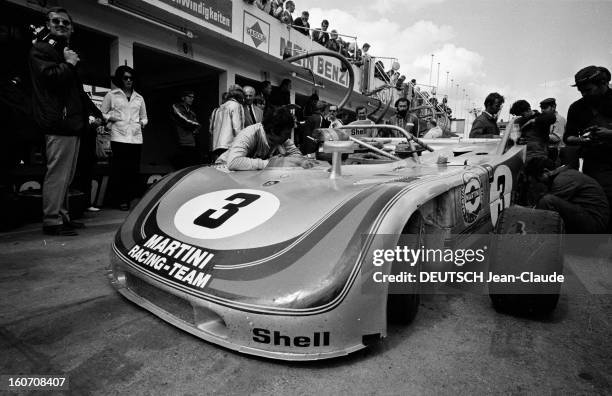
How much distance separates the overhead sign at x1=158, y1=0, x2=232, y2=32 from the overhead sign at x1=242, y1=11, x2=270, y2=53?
47 centimetres

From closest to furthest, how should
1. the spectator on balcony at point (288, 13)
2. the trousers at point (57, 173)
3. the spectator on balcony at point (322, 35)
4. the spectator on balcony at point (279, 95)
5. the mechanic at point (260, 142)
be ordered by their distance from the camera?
the mechanic at point (260, 142) → the trousers at point (57, 173) → the spectator on balcony at point (279, 95) → the spectator on balcony at point (288, 13) → the spectator on balcony at point (322, 35)

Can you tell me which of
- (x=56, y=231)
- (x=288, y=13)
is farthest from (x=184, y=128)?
(x=288, y=13)

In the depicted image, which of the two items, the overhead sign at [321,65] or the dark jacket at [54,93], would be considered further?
the overhead sign at [321,65]

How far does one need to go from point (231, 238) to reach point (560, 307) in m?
1.86

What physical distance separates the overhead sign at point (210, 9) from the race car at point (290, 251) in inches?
193

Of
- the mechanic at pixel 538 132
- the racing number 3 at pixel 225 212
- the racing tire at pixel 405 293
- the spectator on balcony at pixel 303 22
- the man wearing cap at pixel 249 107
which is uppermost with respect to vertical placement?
the spectator on balcony at pixel 303 22

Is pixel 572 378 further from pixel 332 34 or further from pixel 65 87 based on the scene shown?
pixel 332 34

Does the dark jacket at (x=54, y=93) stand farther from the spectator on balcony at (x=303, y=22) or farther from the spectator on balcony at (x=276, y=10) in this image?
the spectator on balcony at (x=303, y=22)

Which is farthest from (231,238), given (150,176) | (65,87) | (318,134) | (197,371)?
(150,176)

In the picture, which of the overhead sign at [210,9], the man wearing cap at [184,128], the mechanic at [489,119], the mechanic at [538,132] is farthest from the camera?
the overhead sign at [210,9]

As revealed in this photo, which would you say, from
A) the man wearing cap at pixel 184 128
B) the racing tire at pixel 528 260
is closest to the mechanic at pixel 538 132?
the racing tire at pixel 528 260

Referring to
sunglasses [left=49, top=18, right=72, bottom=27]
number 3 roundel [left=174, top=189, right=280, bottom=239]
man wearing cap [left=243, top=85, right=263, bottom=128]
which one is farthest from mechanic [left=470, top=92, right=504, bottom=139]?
sunglasses [left=49, top=18, right=72, bottom=27]

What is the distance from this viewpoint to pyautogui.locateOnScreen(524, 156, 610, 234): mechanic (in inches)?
121

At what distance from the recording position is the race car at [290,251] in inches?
54.0
